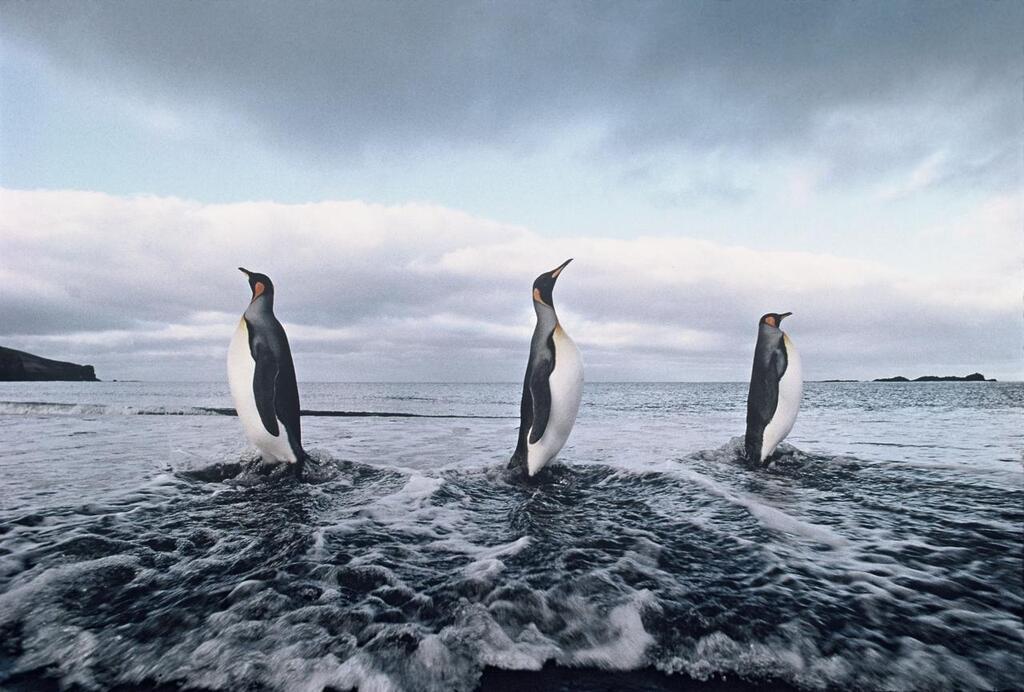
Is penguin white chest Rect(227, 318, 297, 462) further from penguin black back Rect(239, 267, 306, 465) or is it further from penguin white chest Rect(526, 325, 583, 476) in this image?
penguin white chest Rect(526, 325, 583, 476)

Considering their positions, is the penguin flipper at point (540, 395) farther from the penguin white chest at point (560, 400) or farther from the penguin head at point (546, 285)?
the penguin head at point (546, 285)

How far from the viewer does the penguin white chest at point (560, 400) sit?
21.0ft

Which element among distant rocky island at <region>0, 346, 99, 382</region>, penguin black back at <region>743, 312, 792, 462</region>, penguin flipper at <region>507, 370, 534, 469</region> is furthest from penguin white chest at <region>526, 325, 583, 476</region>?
distant rocky island at <region>0, 346, 99, 382</region>

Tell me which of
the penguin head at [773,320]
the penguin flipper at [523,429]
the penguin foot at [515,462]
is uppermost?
the penguin head at [773,320]

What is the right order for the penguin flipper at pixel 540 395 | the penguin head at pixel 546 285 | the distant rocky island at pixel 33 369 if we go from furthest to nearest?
1. the distant rocky island at pixel 33 369
2. the penguin head at pixel 546 285
3. the penguin flipper at pixel 540 395

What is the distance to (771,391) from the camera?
7863mm

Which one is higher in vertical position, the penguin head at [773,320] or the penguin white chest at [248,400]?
the penguin head at [773,320]

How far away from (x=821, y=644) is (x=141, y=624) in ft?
10.2

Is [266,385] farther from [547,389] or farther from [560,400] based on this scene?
[560,400]

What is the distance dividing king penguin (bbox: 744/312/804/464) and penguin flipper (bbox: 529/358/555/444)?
311 centimetres

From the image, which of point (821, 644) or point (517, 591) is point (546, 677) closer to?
point (517, 591)

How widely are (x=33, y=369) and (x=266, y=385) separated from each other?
355 ft

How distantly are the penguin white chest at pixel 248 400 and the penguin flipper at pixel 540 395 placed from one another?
3.00 metres

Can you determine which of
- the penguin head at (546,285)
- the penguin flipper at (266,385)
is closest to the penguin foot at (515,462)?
the penguin head at (546,285)
